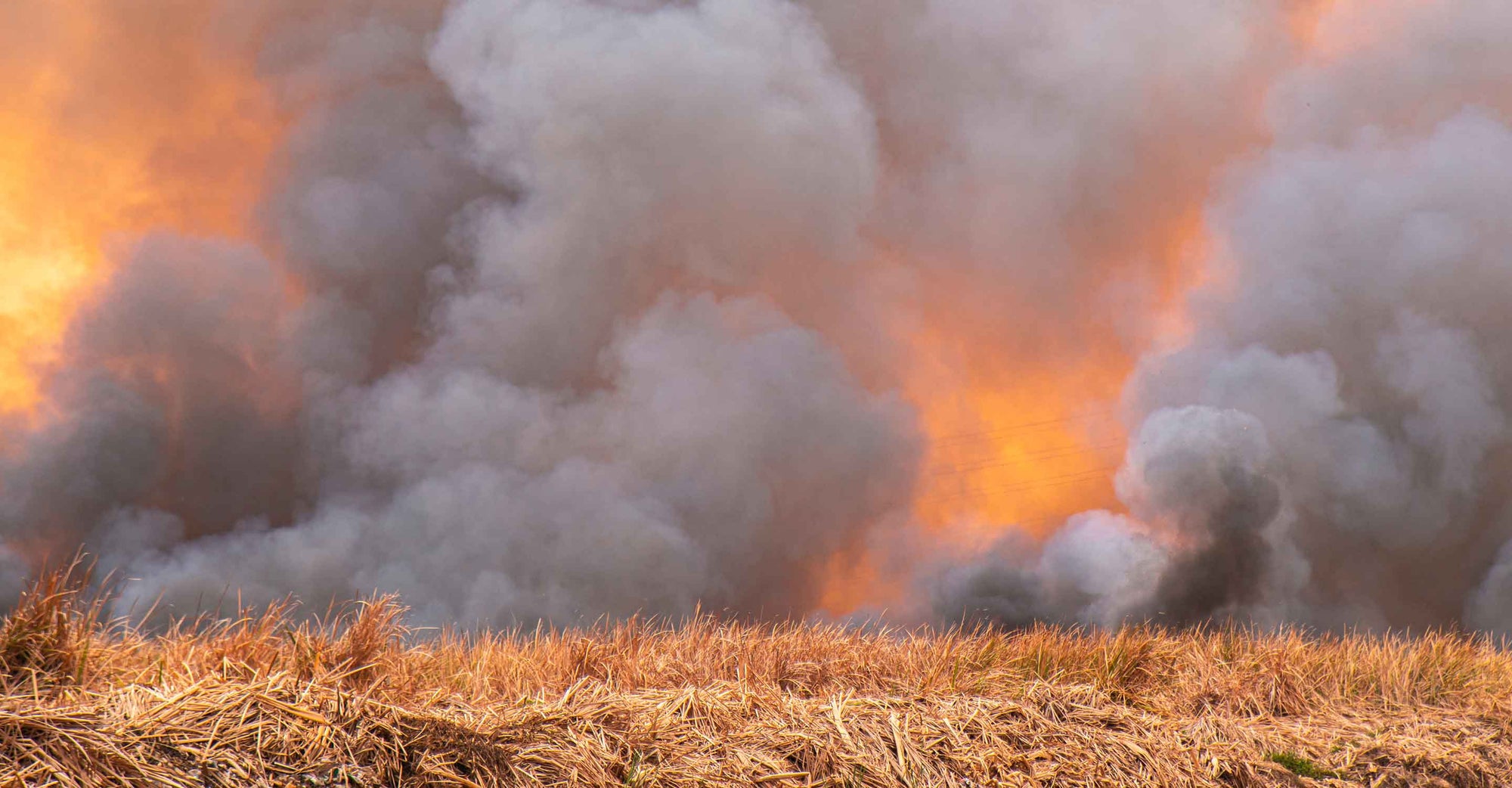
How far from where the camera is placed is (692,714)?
21.6 feet

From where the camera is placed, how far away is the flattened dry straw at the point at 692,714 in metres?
4.82

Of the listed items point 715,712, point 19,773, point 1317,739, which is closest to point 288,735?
point 19,773

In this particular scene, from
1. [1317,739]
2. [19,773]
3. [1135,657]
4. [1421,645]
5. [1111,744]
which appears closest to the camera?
[19,773]

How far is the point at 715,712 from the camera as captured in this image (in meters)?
6.64

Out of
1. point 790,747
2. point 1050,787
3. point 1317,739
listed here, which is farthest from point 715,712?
point 1317,739

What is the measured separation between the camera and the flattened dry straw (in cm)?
482

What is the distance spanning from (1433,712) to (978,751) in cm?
778

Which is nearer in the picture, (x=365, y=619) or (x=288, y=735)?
(x=288, y=735)

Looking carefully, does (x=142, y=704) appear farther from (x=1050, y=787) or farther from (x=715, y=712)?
(x=1050, y=787)

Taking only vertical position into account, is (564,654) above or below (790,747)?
above

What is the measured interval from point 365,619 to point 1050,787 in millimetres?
4818

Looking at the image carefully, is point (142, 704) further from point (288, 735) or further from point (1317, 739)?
point (1317, 739)

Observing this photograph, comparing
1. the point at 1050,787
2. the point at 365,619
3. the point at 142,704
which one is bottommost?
the point at 1050,787

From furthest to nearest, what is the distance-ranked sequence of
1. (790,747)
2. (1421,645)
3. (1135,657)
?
(1421,645) < (1135,657) < (790,747)
